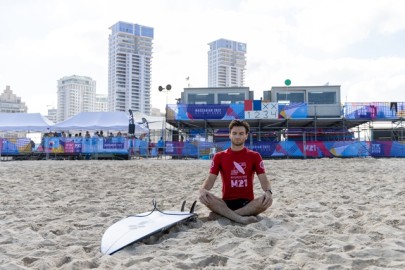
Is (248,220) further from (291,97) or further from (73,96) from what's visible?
(73,96)

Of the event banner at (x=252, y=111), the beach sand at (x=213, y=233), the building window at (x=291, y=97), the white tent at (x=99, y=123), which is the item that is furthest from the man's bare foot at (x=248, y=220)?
the building window at (x=291, y=97)

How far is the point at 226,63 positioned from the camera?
97.2 metres

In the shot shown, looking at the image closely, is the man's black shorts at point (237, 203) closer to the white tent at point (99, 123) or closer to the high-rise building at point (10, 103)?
the white tent at point (99, 123)

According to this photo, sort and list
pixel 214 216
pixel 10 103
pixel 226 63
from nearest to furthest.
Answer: pixel 214 216 < pixel 226 63 < pixel 10 103

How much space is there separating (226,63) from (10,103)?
67269 millimetres

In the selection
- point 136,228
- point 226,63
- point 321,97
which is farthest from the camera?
point 226,63

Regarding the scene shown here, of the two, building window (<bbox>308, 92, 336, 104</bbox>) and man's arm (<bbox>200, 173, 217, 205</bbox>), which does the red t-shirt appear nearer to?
man's arm (<bbox>200, 173, 217, 205</bbox>)

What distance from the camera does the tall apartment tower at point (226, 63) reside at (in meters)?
92.4

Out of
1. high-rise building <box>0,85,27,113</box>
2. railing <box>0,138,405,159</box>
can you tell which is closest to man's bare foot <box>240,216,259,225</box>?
railing <box>0,138,405,159</box>

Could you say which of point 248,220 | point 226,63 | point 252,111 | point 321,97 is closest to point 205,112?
point 252,111

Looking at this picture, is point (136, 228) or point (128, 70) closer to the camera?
point (136, 228)

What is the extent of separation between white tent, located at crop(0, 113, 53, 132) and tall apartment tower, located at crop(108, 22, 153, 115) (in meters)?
68.6

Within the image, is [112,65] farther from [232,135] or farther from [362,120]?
[232,135]

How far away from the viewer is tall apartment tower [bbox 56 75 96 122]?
11706cm
